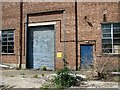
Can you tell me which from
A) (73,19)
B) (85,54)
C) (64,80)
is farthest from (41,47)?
(64,80)

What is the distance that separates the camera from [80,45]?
2297 cm

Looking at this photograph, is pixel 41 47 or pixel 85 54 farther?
→ pixel 41 47

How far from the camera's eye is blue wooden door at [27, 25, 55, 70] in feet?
80.9

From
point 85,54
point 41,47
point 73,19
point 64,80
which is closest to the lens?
point 64,80

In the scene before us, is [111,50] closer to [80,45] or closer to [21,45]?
[80,45]

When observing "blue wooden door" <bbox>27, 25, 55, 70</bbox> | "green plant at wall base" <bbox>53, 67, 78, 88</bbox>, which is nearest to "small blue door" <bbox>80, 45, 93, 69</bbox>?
"blue wooden door" <bbox>27, 25, 55, 70</bbox>

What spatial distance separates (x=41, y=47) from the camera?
2531 cm

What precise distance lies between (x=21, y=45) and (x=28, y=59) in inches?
55.8

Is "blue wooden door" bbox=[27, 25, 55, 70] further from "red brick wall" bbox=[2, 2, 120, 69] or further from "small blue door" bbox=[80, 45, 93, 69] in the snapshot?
"small blue door" bbox=[80, 45, 93, 69]

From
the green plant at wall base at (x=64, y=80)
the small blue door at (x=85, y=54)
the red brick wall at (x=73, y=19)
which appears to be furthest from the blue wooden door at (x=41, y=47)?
the green plant at wall base at (x=64, y=80)

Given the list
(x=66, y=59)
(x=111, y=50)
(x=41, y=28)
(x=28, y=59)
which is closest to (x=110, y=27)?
(x=111, y=50)

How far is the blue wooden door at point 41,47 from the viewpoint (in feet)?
80.9

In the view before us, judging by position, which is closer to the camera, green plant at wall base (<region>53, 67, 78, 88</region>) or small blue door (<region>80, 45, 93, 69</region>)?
green plant at wall base (<region>53, 67, 78, 88</region>)

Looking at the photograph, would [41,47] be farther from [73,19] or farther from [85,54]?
[85,54]
